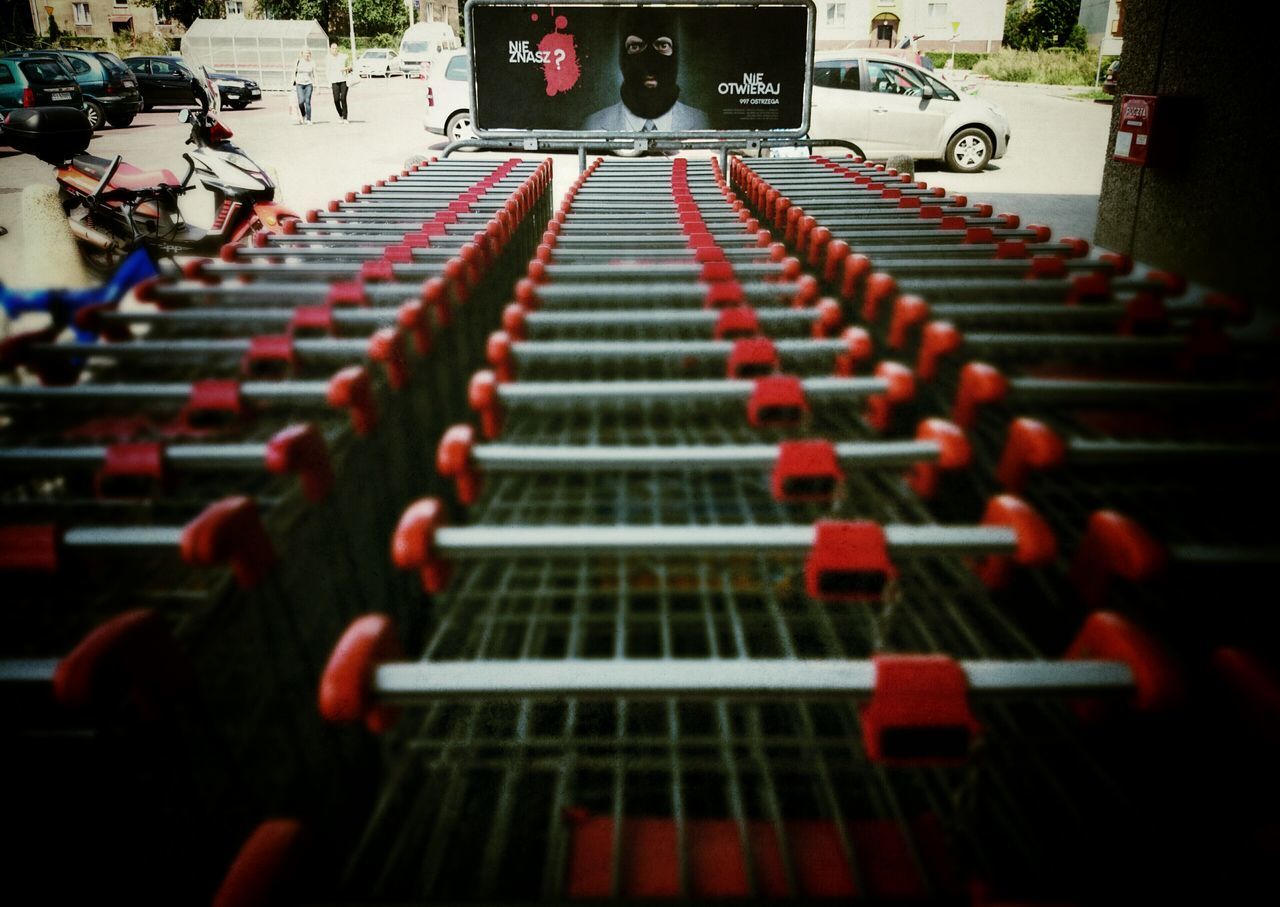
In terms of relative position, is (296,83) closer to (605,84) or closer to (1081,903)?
(605,84)

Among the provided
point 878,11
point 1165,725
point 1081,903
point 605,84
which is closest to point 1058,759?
point 1081,903

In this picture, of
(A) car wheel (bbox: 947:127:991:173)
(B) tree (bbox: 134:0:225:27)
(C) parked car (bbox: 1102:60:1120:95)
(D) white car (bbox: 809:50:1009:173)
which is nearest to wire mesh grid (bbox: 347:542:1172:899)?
(C) parked car (bbox: 1102:60:1120:95)

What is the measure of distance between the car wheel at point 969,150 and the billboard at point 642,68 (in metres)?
7.22

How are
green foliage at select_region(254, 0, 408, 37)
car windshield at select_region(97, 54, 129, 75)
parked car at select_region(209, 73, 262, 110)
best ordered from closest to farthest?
car windshield at select_region(97, 54, 129, 75)
parked car at select_region(209, 73, 262, 110)
green foliage at select_region(254, 0, 408, 37)

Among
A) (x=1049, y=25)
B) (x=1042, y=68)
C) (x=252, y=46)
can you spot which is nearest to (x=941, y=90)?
(x=1042, y=68)

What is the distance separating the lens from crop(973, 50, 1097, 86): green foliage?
3344cm

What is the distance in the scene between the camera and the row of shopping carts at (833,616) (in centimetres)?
95

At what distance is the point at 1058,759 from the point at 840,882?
40 cm

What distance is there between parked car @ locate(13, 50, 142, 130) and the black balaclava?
15.1 metres

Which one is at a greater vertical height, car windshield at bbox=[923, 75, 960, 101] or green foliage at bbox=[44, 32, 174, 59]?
green foliage at bbox=[44, 32, 174, 59]

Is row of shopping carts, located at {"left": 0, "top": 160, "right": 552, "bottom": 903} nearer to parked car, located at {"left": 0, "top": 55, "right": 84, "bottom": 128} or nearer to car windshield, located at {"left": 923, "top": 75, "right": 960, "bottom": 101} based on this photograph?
car windshield, located at {"left": 923, "top": 75, "right": 960, "bottom": 101}

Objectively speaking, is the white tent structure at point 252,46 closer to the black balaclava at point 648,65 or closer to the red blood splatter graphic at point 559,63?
the red blood splatter graphic at point 559,63

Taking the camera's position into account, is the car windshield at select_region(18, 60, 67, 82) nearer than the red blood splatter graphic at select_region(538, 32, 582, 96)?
No

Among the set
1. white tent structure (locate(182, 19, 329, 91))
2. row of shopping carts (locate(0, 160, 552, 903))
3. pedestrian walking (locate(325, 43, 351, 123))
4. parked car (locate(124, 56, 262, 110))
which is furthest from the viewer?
white tent structure (locate(182, 19, 329, 91))
